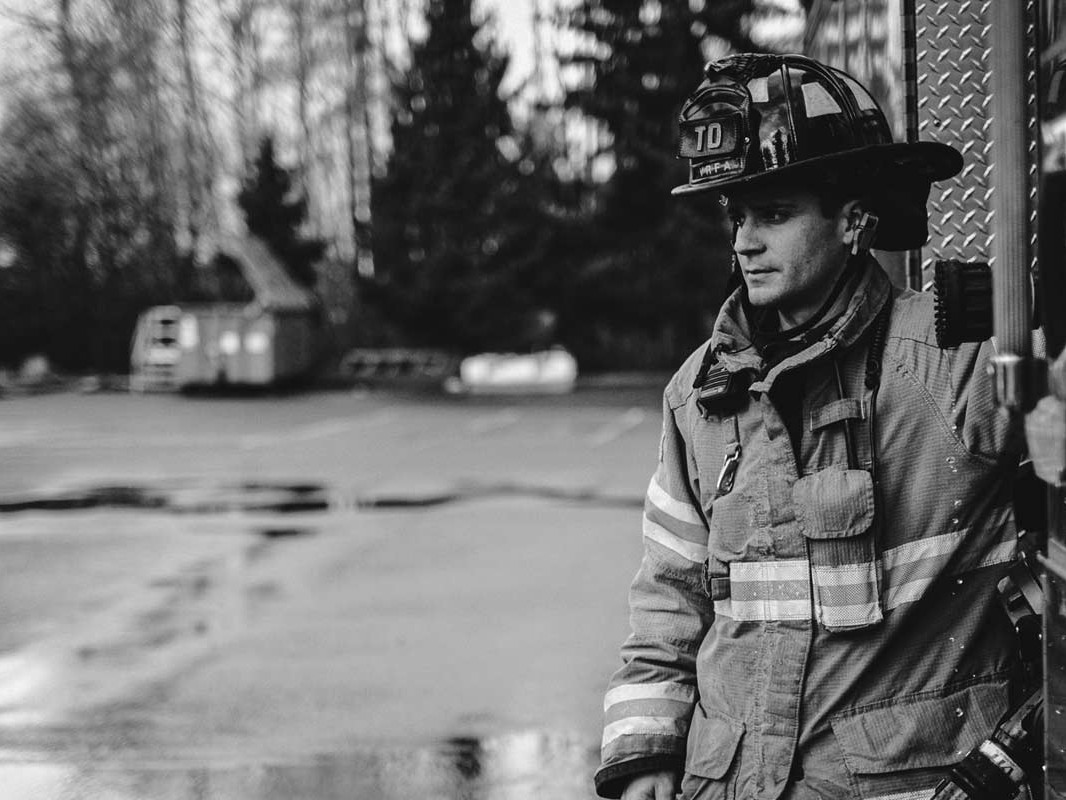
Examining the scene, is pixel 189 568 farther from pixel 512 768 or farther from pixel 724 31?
pixel 724 31

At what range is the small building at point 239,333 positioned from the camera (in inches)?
1040

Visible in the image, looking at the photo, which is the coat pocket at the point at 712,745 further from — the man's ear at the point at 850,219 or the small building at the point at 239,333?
the small building at the point at 239,333

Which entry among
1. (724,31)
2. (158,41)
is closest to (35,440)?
(724,31)

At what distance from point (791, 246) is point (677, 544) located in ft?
1.73

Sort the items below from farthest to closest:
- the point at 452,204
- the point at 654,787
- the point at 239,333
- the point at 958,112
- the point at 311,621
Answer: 1. the point at 452,204
2. the point at 239,333
3. the point at 311,621
4. the point at 958,112
5. the point at 654,787

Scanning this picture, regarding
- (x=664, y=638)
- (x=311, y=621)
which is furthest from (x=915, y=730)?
(x=311, y=621)

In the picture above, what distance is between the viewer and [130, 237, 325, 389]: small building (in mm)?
26422

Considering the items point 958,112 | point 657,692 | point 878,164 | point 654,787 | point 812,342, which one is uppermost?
point 958,112

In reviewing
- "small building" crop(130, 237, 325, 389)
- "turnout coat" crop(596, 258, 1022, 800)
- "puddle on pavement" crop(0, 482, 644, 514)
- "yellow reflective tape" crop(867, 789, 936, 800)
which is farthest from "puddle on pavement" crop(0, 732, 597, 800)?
"small building" crop(130, 237, 325, 389)

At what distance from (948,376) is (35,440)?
17.4 meters

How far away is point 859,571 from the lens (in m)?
1.97

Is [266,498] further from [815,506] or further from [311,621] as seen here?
[815,506]

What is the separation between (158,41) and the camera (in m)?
35.1

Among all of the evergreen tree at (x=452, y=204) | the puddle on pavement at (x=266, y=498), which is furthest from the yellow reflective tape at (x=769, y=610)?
the evergreen tree at (x=452, y=204)
